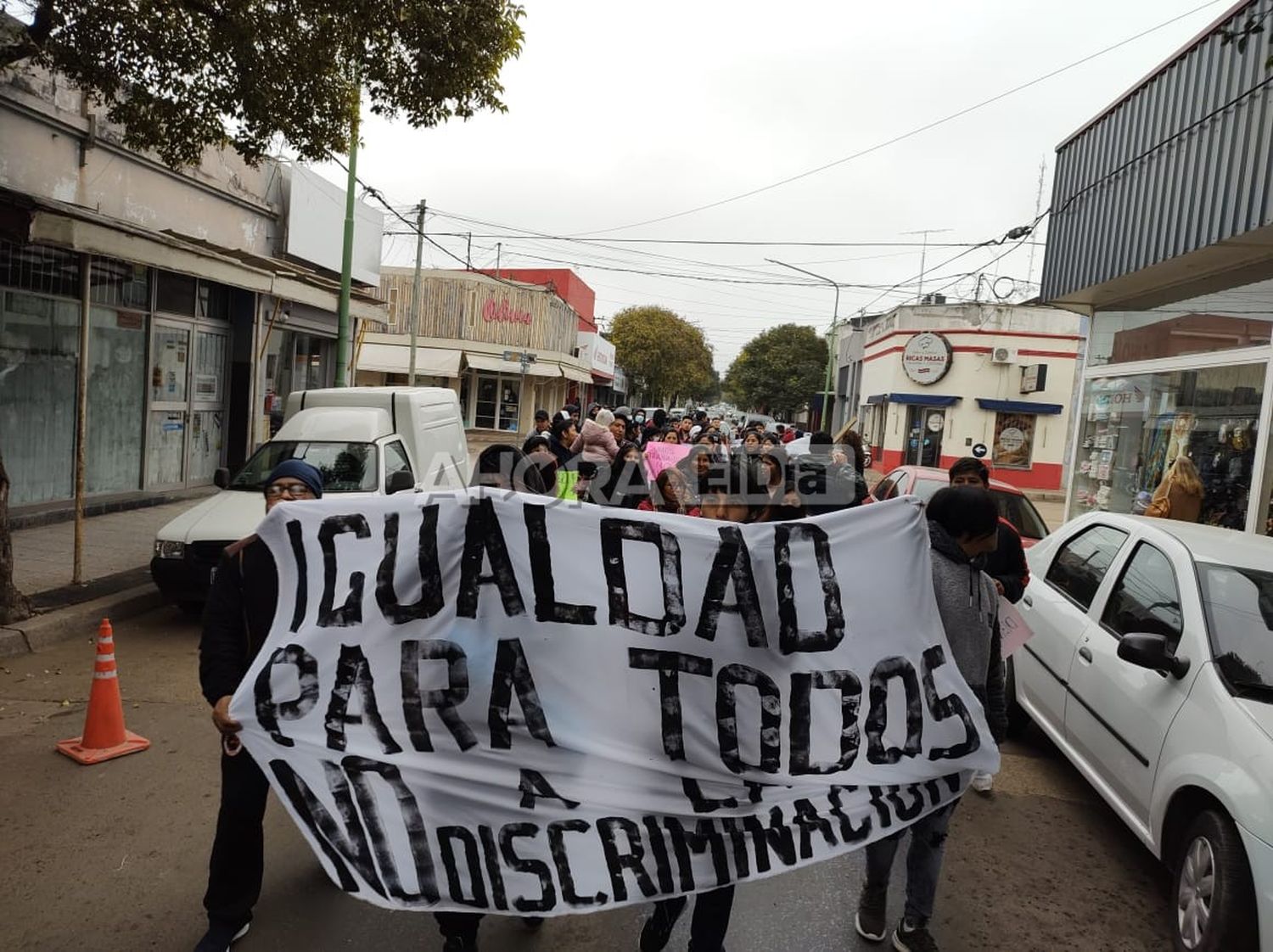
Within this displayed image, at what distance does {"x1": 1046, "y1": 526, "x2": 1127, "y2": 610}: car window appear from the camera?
16.3ft

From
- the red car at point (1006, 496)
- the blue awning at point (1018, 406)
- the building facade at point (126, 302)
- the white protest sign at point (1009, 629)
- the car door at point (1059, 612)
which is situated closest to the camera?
the white protest sign at point (1009, 629)

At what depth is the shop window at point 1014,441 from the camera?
29.0m

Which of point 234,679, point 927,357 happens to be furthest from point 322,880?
point 927,357

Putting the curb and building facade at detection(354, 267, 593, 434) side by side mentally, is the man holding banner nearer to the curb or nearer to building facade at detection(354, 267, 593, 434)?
the curb

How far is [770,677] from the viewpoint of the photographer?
3.00 metres

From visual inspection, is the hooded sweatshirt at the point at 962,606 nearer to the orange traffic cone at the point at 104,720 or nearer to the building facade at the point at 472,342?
the orange traffic cone at the point at 104,720

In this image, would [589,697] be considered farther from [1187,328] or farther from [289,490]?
[1187,328]

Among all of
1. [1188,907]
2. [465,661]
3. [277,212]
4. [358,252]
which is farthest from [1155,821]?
[358,252]

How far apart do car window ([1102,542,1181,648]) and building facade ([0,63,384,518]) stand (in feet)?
25.5

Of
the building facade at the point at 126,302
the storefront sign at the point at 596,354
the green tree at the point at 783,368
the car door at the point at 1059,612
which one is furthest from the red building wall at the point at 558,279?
the car door at the point at 1059,612

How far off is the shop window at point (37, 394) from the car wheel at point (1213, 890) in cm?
1157

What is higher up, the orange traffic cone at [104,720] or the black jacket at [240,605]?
the black jacket at [240,605]

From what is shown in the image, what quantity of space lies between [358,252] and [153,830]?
55.9 ft

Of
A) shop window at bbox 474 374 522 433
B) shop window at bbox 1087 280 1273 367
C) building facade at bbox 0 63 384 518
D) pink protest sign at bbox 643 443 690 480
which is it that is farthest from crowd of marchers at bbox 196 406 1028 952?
shop window at bbox 474 374 522 433
